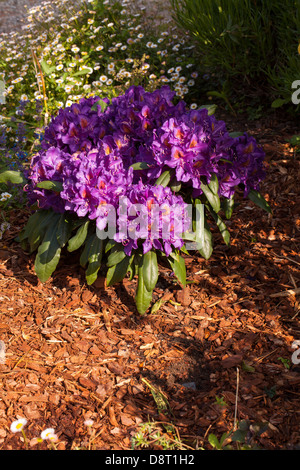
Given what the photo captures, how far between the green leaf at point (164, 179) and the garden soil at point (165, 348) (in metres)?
0.71

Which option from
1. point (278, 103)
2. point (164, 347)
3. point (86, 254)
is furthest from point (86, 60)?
point (164, 347)

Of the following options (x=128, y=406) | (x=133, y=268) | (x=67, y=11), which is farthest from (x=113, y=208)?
(x=67, y=11)

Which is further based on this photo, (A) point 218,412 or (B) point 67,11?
(B) point 67,11

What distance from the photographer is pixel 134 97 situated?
9.85 feet

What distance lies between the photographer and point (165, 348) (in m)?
2.65

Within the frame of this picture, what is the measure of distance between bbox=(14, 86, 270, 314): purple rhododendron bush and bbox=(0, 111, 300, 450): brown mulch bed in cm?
26

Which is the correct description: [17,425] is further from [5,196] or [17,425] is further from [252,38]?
[252,38]

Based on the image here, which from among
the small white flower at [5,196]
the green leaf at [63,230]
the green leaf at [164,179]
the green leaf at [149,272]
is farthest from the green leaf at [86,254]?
the small white flower at [5,196]

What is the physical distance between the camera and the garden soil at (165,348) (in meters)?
2.26

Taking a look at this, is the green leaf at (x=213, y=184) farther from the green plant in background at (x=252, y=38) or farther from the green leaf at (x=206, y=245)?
the green plant in background at (x=252, y=38)

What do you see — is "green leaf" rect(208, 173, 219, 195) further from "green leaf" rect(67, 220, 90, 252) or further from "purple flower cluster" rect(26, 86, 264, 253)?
"green leaf" rect(67, 220, 90, 252)

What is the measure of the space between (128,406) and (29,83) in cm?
387
